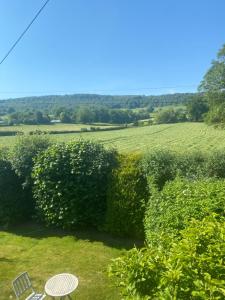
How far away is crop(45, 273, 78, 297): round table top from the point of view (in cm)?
491

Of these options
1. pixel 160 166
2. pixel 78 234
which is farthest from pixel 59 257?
pixel 160 166

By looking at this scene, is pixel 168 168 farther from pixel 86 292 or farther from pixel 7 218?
pixel 7 218

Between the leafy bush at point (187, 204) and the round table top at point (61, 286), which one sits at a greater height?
the leafy bush at point (187, 204)

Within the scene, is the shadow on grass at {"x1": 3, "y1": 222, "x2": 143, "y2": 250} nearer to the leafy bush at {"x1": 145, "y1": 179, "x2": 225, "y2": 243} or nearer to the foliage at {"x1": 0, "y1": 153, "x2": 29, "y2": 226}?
the foliage at {"x1": 0, "y1": 153, "x2": 29, "y2": 226}

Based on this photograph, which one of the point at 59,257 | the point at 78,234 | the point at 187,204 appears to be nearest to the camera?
the point at 187,204

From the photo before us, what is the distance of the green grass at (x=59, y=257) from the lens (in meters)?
6.61

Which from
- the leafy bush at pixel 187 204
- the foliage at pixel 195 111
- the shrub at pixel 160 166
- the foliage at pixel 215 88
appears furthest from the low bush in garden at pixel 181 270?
the foliage at pixel 195 111

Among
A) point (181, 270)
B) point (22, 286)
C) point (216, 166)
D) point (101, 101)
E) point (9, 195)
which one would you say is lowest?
point (22, 286)

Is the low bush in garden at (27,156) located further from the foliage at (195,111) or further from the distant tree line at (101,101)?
the distant tree line at (101,101)

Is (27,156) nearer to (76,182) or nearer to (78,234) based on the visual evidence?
(76,182)

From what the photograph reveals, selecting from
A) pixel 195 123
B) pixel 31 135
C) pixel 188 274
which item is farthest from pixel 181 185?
pixel 195 123

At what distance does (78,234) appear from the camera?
9.57 m

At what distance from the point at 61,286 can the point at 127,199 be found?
401cm

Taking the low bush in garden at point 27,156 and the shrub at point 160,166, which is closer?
the shrub at point 160,166
